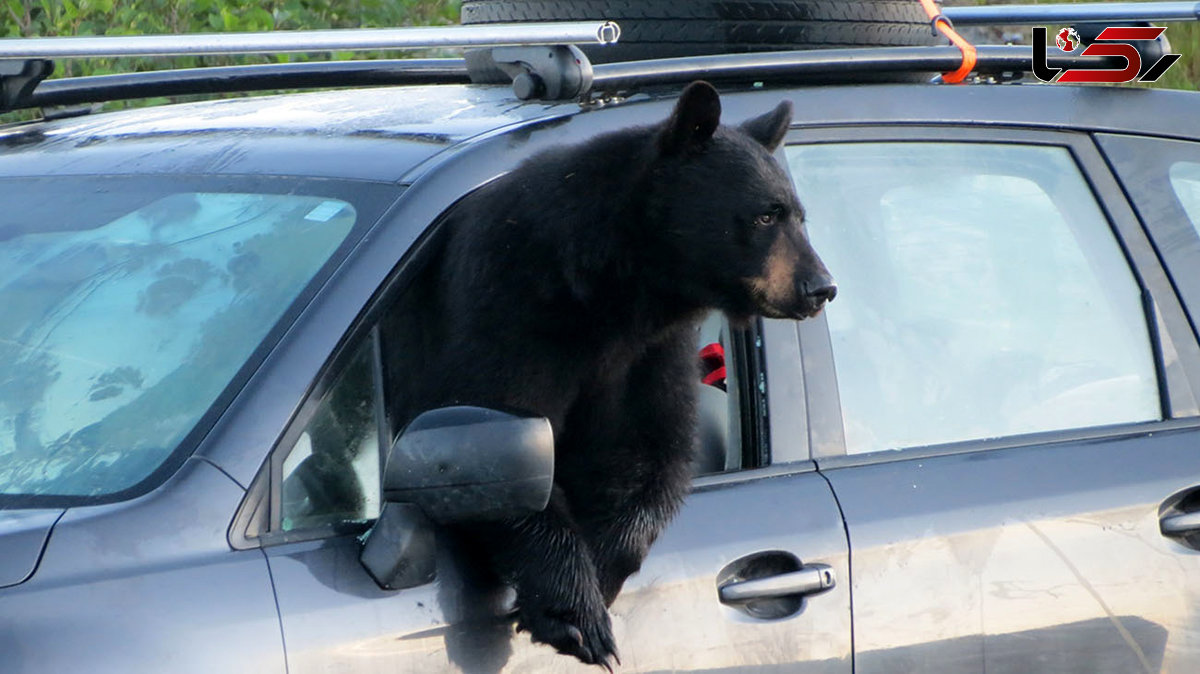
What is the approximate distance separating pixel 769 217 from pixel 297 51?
0.92 m

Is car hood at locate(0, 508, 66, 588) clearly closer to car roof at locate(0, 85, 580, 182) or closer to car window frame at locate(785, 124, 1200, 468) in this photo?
car roof at locate(0, 85, 580, 182)

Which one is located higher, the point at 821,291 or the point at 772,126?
the point at 772,126

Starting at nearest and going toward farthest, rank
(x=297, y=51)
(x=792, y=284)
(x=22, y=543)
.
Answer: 1. (x=22, y=543)
2. (x=297, y=51)
3. (x=792, y=284)

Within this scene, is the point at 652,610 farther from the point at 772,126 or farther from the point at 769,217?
the point at 772,126

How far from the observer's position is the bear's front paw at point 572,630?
2551 mm

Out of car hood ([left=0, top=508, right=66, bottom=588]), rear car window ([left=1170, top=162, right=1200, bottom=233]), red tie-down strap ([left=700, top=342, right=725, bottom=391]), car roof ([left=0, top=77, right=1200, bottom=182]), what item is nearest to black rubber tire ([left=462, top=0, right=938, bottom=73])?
car roof ([left=0, top=77, right=1200, bottom=182])

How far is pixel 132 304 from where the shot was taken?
2.79m

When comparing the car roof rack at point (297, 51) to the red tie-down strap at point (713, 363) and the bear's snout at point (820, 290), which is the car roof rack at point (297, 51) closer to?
the bear's snout at point (820, 290)

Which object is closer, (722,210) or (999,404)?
(722,210)

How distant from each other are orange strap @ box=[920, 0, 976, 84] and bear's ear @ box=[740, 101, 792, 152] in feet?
2.08

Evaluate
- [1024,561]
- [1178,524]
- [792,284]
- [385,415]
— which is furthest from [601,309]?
[1178,524]

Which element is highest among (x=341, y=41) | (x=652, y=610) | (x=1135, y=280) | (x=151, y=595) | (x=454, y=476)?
(x=341, y=41)

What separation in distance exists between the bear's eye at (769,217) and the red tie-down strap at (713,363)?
0.59m

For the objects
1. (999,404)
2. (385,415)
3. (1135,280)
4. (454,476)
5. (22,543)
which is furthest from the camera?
(1135,280)
